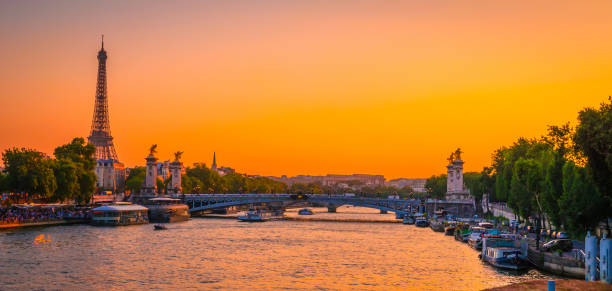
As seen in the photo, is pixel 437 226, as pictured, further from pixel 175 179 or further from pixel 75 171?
pixel 175 179

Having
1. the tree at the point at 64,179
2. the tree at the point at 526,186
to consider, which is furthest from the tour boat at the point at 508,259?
the tree at the point at 64,179

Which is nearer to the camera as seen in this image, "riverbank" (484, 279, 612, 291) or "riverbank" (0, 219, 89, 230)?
"riverbank" (484, 279, 612, 291)

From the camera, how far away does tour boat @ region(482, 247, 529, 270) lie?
44.6m

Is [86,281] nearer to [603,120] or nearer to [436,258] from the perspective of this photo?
[436,258]

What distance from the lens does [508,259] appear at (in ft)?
148

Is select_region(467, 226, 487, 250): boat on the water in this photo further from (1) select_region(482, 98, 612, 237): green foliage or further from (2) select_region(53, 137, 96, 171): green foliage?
(2) select_region(53, 137, 96, 171): green foliage

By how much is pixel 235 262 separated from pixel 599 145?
84.9 ft

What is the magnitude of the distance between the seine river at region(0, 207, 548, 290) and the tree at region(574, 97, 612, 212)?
725 centimetres

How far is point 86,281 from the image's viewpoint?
3938 centimetres

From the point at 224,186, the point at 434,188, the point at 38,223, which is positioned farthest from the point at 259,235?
the point at 224,186

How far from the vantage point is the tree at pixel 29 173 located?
3159 inches

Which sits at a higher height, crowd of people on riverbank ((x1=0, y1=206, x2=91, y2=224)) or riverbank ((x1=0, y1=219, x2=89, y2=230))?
crowd of people on riverbank ((x1=0, y1=206, x2=91, y2=224))

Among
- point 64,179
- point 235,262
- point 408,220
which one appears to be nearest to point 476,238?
point 235,262

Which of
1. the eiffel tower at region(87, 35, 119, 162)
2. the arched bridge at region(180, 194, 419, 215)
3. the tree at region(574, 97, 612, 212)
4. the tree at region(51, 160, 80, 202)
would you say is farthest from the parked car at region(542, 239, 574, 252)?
the eiffel tower at region(87, 35, 119, 162)
